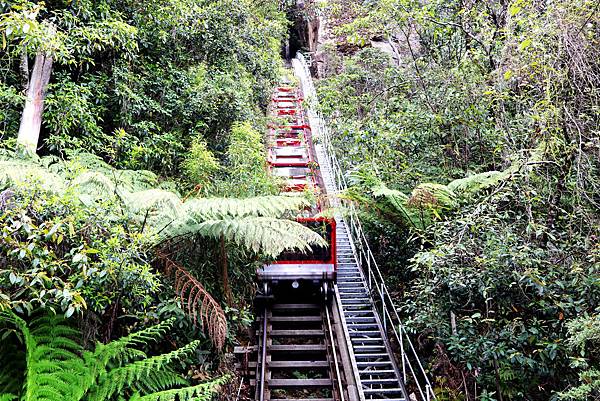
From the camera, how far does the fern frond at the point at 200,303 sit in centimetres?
409

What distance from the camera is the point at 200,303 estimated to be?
4375mm

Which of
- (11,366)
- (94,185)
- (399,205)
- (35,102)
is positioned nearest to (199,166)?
(35,102)

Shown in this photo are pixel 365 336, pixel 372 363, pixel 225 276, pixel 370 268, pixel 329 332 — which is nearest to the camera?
pixel 225 276

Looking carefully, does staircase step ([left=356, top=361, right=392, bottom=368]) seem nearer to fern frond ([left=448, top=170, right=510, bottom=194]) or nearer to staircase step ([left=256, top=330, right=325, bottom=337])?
staircase step ([left=256, top=330, right=325, bottom=337])

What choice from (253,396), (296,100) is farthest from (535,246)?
(296,100)

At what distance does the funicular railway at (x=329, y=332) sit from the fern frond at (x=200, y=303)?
2.59 meters

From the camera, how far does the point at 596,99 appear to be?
487 cm

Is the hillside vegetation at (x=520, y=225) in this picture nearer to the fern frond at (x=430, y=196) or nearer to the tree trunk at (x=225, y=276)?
the fern frond at (x=430, y=196)

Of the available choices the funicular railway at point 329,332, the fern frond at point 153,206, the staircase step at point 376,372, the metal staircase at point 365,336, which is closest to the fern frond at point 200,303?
the fern frond at point 153,206

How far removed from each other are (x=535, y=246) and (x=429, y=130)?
3893 millimetres

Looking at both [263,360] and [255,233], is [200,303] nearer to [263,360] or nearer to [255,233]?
[255,233]

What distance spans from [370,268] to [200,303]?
16.1 feet

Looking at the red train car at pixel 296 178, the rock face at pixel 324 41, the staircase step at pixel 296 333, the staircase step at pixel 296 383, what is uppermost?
the rock face at pixel 324 41

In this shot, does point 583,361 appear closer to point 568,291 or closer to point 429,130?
point 568,291
